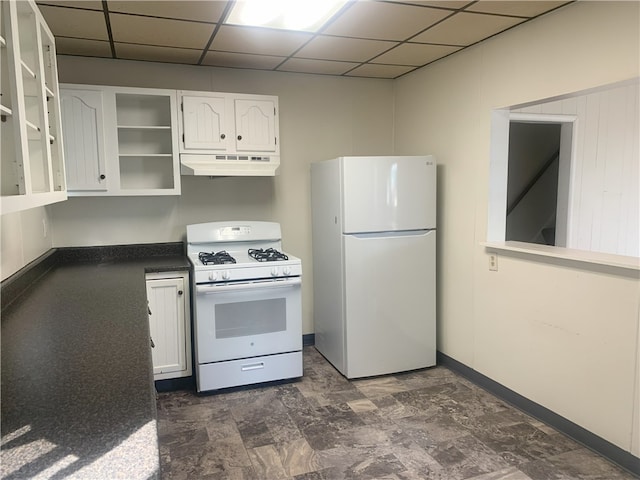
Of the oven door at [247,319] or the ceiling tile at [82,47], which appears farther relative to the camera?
the oven door at [247,319]

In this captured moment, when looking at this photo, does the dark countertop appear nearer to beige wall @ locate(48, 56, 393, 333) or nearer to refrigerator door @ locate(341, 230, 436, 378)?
beige wall @ locate(48, 56, 393, 333)

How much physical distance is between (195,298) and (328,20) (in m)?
1.87

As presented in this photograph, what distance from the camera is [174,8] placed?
231 cm

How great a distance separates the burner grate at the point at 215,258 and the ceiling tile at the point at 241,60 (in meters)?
1.39

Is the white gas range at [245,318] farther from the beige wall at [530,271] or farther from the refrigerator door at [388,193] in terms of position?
the beige wall at [530,271]

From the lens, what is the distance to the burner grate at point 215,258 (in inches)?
121

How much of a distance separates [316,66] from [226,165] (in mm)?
1075

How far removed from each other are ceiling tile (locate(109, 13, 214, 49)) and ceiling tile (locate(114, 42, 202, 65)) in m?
0.10

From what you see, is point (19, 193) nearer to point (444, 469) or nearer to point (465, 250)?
point (444, 469)

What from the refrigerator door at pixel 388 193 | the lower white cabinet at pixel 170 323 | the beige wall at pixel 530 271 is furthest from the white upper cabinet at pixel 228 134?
the beige wall at pixel 530 271

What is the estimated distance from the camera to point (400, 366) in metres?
3.43

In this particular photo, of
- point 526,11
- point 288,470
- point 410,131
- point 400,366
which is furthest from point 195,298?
point 526,11

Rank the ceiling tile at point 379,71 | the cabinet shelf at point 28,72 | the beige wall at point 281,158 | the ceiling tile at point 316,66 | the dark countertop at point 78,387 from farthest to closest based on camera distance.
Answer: the ceiling tile at point 379,71 → the ceiling tile at point 316,66 → the beige wall at point 281,158 → the cabinet shelf at point 28,72 → the dark countertop at point 78,387

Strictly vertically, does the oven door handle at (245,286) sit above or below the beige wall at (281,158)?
below
